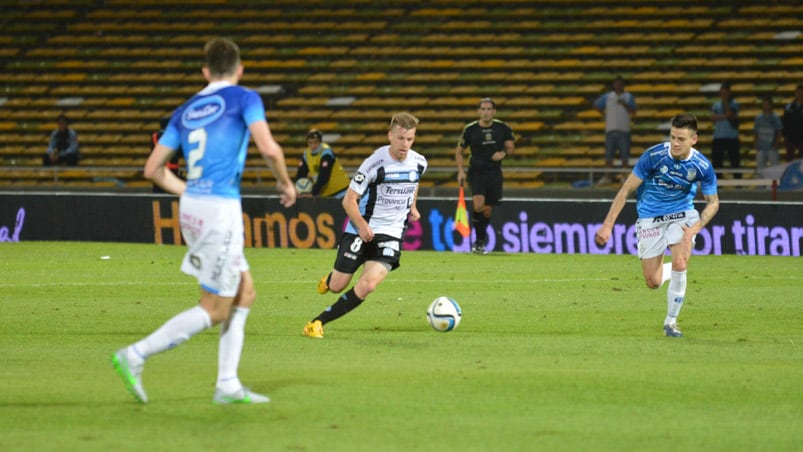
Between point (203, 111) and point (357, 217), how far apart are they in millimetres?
3575

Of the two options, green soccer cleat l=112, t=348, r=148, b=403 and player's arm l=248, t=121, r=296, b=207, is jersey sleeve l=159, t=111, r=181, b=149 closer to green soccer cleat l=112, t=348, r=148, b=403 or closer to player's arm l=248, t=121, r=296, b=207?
player's arm l=248, t=121, r=296, b=207

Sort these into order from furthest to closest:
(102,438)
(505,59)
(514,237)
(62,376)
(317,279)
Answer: (505,59) → (514,237) → (317,279) → (62,376) → (102,438)

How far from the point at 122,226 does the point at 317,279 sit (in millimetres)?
8019

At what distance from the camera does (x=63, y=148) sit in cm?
2838

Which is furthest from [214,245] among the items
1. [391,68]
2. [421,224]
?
[391,68]

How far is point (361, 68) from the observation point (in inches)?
1223

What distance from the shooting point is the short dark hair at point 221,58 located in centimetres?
757

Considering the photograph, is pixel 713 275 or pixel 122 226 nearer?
pixel 713 275

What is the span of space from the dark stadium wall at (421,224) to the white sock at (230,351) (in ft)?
45.3

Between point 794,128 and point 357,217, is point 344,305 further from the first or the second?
point 794,128

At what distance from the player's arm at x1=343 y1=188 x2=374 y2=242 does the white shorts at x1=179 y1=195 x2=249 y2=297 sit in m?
3.40

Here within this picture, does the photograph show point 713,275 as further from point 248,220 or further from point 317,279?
point 248,220

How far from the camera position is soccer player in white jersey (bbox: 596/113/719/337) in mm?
11461

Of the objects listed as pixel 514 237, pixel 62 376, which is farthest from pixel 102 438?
pixel 514 237
